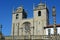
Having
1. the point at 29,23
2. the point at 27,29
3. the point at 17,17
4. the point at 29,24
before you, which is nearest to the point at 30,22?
the point at 29,23

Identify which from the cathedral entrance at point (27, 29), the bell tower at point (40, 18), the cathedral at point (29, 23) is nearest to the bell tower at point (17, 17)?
the cathedral at point (29, 23)

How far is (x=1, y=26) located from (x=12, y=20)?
93.1 feet

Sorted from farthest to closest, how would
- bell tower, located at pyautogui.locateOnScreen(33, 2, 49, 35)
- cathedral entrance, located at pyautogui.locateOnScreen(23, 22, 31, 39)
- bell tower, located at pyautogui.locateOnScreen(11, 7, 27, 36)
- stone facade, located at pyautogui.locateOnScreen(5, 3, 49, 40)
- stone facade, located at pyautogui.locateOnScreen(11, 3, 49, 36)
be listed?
1. bell tower, located at pyautogui.locateOnScreen(11, 7, 27, 36)
2. cathedral entrance, located at pyautogui.locateOnScreen(23, 22, 31, 39)
3. stone facade, located at pyautogui.locateOnScreen(11, 3, 49, 36)
4. bell tower, located at pyautogui.locateOnScreen(33, 2, 49, 35)
5. stone facade, located at pyautogui.locateOnScreen(5, 3, 49, 40)

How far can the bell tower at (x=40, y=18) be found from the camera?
225ft

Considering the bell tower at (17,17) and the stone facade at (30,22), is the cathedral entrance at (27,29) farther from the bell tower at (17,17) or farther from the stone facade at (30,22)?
the bell tower at (17,17)

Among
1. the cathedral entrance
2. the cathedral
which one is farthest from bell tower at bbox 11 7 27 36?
the cathedral entrance

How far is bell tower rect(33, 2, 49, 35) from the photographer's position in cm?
6850

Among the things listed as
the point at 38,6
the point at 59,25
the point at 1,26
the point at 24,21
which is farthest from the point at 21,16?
the point at 1,26

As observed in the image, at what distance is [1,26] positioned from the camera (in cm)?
4616

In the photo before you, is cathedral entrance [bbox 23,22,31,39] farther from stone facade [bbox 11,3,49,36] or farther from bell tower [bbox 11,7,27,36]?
bell tower [bbox 11,7,27,36]

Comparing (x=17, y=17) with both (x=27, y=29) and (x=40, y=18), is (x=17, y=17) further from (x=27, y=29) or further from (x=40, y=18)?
(x=40, y=18)

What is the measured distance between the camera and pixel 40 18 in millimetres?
69750

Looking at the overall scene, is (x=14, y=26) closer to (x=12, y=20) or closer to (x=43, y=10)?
(x=12, y=20)

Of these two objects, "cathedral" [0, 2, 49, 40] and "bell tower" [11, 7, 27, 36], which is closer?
"cathedral" [0, 2, 49, 40]
